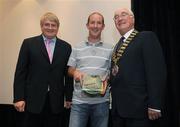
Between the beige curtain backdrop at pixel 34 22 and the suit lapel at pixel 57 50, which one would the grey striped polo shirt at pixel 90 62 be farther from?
the beige curtain backdrop at pixel 34 22

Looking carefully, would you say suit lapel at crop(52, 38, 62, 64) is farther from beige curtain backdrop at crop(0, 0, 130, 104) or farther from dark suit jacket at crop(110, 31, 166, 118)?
beige curtain backdrop at crop(0, 0, 130, 104)

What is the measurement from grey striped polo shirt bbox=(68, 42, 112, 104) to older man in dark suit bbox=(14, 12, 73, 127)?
0.17m

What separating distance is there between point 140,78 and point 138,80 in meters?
0.02

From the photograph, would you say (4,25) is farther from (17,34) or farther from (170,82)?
(170,82)

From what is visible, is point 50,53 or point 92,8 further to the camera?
point 92,8

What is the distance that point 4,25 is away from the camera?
413 cm

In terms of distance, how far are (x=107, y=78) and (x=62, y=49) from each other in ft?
1.74

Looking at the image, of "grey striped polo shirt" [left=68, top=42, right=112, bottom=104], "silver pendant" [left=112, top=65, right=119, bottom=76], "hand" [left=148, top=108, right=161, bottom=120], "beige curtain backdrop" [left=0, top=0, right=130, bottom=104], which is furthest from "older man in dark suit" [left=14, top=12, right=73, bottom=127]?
"beige curtain backdrop" [left=0, top=0, right=130, bottom=104]

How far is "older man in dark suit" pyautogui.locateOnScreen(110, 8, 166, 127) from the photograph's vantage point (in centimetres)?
225

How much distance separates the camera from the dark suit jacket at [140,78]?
88.4 inches

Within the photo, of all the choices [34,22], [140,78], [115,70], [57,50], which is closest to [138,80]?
[140,78]

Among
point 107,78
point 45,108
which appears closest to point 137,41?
point 107,78

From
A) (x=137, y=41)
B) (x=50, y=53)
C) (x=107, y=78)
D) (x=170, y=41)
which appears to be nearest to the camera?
(x=137, y=41)

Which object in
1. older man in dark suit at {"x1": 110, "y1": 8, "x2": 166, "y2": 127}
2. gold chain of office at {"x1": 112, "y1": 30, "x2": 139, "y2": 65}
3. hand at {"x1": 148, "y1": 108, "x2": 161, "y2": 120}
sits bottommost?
hand at {"x1": 148, "y1": 108, "x2": 161, "y2": 120}
